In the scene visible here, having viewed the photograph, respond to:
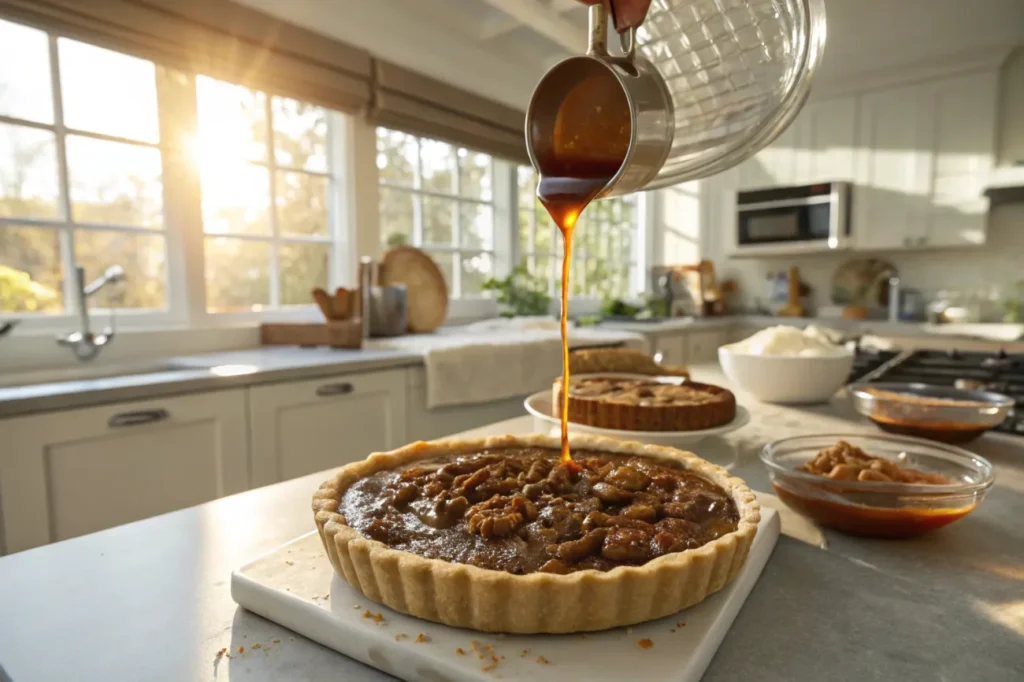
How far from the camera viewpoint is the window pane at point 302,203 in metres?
3.13

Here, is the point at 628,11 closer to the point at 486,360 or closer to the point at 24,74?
the point at 486,360

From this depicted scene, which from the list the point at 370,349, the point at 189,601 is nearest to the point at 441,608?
the point at 189,601

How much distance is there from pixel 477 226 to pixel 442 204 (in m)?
0.39

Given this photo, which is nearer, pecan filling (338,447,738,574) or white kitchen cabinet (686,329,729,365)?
pecan filling (338,447,738,574)

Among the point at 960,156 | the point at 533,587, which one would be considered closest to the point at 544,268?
the point at 960,156

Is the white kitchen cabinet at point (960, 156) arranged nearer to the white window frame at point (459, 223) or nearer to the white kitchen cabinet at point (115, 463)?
the white window frame at point (459, 223)

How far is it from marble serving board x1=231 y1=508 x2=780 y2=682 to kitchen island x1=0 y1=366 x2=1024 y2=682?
0.02 m

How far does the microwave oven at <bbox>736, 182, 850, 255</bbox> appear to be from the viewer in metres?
4.68

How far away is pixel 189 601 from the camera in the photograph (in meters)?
0.58

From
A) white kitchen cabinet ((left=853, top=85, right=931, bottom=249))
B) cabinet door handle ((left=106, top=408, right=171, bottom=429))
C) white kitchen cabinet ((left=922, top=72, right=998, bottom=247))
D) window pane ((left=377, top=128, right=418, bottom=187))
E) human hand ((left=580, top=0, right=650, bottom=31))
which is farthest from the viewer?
white kitchen cabinet ((left=853, top=85, right=931, bottom=249))

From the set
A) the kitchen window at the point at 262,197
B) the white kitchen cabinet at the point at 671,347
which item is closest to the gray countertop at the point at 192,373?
the kitchen window at the point at 262,197

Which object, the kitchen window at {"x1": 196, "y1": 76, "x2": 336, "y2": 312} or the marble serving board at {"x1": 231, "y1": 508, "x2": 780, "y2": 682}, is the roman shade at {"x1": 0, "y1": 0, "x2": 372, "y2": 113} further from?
the marble serving board at {"x1": 231, "y1": 508, "x2": 780, "y2": 682}

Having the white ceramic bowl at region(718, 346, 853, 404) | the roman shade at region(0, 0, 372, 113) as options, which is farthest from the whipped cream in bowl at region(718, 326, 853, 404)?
the roman shade at region(0, 0, 372, 113)

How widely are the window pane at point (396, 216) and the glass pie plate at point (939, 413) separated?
296 centimetres
